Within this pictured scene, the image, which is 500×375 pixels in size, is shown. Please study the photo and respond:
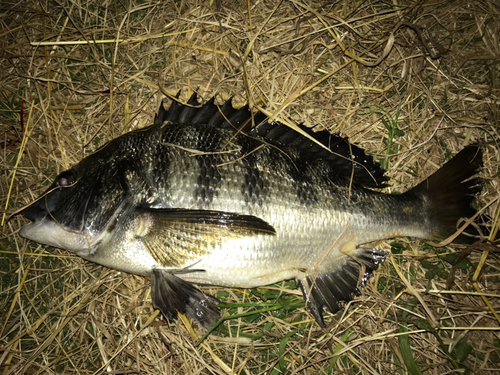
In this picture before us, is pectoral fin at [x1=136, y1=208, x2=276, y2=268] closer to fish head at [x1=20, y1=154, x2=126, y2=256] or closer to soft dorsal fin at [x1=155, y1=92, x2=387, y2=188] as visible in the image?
fish head at [x1=20, y1=154, x2=126, y2=256]

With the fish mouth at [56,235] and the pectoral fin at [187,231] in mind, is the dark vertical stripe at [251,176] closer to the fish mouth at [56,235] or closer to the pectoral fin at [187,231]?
the pectoral fin at [187,231]

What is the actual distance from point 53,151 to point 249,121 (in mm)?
1713

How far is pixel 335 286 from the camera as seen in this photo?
94.3 inches

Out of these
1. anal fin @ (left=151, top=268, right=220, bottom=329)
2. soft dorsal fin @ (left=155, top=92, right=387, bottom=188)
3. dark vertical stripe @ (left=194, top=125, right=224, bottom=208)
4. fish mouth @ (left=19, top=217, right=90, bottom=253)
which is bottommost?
anal fin @ (left=151, top=268, right=220, bottom=329)

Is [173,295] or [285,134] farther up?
[285,134]

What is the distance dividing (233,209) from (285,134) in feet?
2.48

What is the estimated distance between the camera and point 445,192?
95.2 inches

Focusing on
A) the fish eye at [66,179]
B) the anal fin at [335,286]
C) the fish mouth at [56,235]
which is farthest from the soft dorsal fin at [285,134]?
the fish mouth at [56,235]

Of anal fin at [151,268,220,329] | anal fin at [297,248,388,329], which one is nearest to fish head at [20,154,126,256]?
anal fin at [151,268,220,329]

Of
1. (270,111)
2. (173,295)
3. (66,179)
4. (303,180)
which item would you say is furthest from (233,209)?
(66,179)

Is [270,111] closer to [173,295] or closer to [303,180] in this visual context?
[303,180]

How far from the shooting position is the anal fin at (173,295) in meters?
2.19

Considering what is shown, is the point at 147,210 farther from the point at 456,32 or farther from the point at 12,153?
the point at 456,32

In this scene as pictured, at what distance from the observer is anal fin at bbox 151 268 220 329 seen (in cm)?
219
